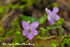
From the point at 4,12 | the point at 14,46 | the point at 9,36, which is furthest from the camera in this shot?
the point at 4,12

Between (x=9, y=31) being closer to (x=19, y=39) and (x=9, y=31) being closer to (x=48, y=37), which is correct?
(x=19, y=39)

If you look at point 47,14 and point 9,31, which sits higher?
point 47,14

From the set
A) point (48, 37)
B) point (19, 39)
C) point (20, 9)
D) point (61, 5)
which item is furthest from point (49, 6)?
point (19, 39)

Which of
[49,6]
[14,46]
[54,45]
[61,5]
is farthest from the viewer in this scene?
[61,5]

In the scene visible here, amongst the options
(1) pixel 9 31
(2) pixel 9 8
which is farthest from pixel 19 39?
(2) pixel 9 8

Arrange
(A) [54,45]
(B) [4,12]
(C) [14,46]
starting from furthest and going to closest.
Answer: (B) [4,12]
(C) [14,46]
(A) [54,45]

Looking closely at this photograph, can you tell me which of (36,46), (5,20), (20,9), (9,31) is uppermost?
(20,9)

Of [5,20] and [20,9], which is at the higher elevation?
[20,9]

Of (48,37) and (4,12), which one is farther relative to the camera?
(4,12)

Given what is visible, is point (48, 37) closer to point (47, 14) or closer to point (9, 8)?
point (47, 14)
